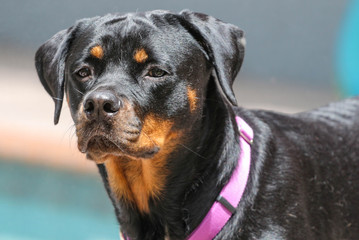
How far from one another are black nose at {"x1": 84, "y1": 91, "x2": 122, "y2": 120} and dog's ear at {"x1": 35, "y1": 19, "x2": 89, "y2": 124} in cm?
48

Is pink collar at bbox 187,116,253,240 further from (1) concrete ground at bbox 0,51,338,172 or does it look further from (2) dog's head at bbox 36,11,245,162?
(1) concrete ground at bbox 0,51,338,172

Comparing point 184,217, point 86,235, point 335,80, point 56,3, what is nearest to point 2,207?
point 86,235

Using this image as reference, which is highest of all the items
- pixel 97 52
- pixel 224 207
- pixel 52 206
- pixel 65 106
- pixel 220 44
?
pixel 220 44

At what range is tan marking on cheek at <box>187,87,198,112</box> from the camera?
9.13ft

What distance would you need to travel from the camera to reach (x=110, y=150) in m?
2.64

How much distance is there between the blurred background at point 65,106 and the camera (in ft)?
19.1

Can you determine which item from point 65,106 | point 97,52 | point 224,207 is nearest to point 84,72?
point 97,52

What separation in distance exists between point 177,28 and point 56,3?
4.60m

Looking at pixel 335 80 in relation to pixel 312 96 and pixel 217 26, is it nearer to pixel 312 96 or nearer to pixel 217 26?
pixel 312 96

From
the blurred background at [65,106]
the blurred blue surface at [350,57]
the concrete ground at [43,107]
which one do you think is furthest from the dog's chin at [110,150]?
the blurred blue surface at [350,57]

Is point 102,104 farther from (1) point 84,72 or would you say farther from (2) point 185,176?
(2) point 185,176

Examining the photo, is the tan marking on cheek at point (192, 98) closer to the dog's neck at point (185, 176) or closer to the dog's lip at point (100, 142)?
the dog's neck at point (185, 176)

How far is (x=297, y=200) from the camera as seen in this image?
2.93m

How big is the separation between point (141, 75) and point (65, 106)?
3.85 m
